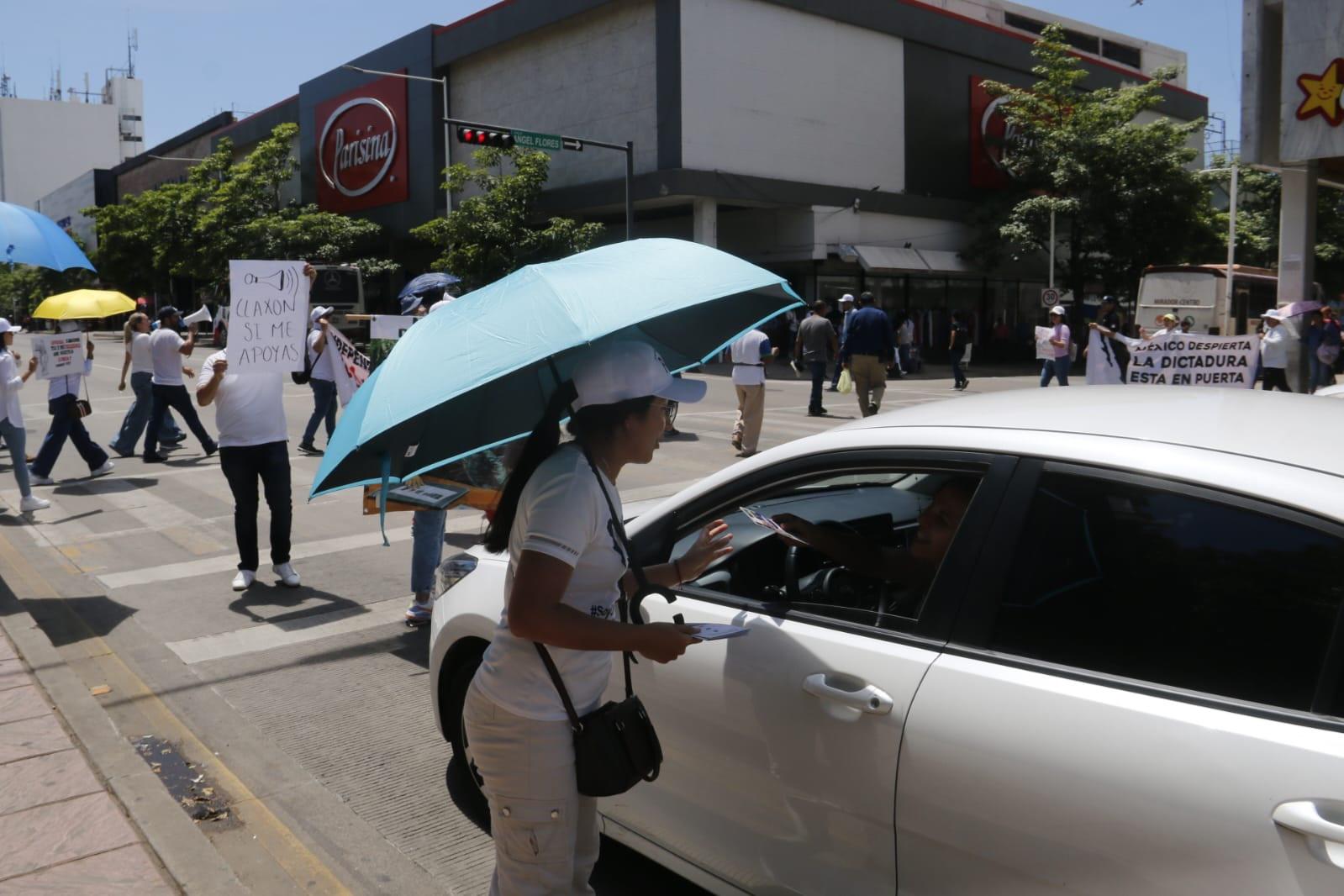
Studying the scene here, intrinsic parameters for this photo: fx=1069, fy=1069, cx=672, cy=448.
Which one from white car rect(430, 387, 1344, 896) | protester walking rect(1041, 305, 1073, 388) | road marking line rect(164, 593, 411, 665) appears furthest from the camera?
protester walking rect(1041, 305, 1073, 388)

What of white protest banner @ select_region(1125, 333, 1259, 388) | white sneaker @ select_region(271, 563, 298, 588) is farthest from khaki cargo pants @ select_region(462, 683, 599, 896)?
white protest banner @ select_region(1125, 333, 1259, 388)

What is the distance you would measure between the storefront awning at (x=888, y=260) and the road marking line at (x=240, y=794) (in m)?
27.6

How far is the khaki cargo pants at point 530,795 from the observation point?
237 centimetres

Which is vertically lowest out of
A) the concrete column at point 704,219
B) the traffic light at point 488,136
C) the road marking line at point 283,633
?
the road marking line at point 283,633

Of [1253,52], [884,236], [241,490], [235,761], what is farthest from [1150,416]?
[884,236]

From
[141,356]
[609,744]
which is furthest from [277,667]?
[141,356]

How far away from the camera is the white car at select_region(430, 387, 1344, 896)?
1.95 metres

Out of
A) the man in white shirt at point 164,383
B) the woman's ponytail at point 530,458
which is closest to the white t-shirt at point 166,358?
the man in white shirt at point 164,383

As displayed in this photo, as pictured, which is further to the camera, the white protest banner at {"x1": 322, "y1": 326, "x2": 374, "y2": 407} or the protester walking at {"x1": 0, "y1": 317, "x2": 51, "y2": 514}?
the protester walking at {"x1": 0, "y1": 317, "x2": 51, "y2": 514}

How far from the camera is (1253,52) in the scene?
16.2 m

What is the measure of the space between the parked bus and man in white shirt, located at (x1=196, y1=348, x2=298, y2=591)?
2598cm

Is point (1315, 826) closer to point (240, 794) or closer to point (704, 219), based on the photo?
point (240, 794)

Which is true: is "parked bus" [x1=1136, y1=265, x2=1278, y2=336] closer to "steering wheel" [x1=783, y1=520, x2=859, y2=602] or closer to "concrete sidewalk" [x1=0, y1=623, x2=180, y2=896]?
"steering wheel" [x1=783, y1=520, x2=859, y2=602]

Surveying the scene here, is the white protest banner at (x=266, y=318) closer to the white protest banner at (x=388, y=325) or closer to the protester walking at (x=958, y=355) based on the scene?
A: the white protest banner at (x=388, y=325)
